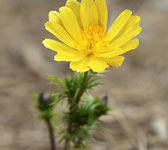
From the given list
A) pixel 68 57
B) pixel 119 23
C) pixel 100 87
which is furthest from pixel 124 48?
pixel 100 87

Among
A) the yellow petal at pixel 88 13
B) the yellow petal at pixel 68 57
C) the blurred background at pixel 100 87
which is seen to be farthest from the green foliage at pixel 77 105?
the blurred background at pixel 100 87

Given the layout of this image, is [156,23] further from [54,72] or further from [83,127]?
[83,127]

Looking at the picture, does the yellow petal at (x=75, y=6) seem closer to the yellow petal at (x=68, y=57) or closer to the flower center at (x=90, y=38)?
the flower center at (x=90, y=38)

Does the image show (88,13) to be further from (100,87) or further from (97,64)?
(100,87)

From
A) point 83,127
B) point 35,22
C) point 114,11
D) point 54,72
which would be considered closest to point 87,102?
point 83,127

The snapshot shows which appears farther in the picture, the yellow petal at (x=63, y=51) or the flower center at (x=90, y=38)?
the flower center at (x=90, y=38)

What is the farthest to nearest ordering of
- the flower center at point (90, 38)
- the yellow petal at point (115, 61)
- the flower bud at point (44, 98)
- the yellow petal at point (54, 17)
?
the flower bud at point (44, 98) < the flower center at point (90, 38) < the yellow petal at point (54, 17) < the yellow petal at point (115, 61)

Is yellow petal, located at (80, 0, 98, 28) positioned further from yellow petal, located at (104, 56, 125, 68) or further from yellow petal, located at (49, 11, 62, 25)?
yellow petal, located at (104, 56, 125, 68)

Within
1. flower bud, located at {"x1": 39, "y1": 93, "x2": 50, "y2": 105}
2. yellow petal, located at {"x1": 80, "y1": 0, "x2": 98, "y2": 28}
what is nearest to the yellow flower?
yellow petal, located at {"x1": 80, "y1": 0, "x2": 98, "y2": 28}
